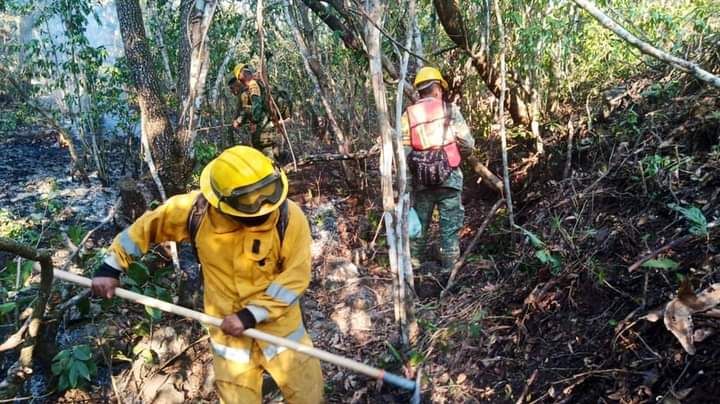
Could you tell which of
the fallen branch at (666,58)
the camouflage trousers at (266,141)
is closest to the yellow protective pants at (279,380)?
the fallen branch at (666,58)

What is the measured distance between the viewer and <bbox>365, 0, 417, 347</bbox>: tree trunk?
3072mm

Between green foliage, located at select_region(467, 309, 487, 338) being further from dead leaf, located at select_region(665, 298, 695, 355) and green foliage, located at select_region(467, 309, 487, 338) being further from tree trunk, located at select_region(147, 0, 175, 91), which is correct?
tree trunk, located at select_region(147, 0, 175, 91)

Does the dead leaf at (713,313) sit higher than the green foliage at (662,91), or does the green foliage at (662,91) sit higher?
the green foliage at (662,91)

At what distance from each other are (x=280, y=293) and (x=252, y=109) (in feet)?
15.5

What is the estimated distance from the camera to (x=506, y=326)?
3312mm

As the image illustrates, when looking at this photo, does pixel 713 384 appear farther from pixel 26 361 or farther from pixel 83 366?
pixel 26 361

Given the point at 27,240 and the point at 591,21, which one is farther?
the point at 591,21

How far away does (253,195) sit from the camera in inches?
101

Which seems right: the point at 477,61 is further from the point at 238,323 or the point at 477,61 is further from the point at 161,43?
the point at 161,43

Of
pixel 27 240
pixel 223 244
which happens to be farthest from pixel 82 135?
pixel 223 244

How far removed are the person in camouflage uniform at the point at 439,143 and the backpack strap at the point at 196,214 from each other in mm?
2426

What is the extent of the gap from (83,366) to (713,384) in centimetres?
351

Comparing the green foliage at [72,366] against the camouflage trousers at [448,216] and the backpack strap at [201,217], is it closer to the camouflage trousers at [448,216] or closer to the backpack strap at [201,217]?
the backpack strap at [201,217]

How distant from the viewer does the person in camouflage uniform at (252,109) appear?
270 inches
